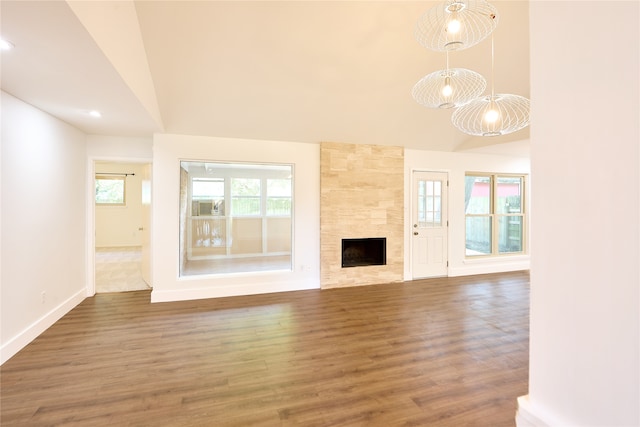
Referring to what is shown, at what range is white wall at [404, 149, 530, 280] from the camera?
5.80 metres

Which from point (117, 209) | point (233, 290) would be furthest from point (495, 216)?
point (117, 209)

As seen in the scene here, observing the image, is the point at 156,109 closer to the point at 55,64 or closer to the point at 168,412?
the point at 55,64

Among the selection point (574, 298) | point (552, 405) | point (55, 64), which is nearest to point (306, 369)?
point (552, 405)

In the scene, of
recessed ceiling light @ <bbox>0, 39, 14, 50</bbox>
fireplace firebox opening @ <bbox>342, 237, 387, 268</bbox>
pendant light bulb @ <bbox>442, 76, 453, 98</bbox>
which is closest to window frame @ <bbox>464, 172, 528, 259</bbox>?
fireplace firebox opening @ <bbox>342, 237, 387, 268</bbox>

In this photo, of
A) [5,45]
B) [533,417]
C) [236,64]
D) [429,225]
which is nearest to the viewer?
[533,417]

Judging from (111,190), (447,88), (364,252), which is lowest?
(364,252)

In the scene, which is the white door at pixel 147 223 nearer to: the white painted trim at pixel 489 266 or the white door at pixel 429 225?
the white door at pixel 429 225

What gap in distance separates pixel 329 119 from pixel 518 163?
4.81m

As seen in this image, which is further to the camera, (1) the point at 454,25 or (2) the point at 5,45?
(2) the point at 5,45

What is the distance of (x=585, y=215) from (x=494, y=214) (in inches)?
269

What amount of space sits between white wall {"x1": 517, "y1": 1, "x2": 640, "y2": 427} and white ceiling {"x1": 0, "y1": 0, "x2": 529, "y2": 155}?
7.67 feet

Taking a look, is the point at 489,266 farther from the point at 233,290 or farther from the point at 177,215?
the point at 177,215

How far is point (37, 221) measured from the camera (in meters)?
3.34

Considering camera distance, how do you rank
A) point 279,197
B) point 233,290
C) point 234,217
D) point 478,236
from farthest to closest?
point 234,217 → point 478,236 → point 279,197 → point 233,290
